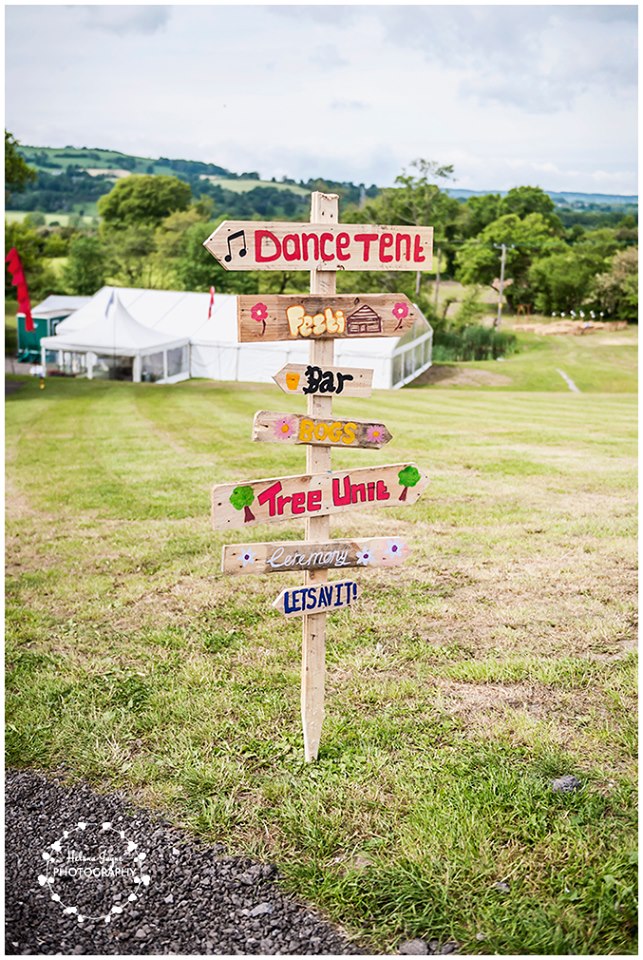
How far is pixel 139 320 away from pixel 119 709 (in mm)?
24774

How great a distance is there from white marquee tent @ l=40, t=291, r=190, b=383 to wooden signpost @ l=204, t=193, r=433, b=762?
20962 mm

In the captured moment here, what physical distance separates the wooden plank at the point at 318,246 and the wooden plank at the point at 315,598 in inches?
56.3

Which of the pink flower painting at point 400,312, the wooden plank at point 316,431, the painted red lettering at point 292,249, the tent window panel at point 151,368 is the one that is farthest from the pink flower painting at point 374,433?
the tent window panel at point 151,368

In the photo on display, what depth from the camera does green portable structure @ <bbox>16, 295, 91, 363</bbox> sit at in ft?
103

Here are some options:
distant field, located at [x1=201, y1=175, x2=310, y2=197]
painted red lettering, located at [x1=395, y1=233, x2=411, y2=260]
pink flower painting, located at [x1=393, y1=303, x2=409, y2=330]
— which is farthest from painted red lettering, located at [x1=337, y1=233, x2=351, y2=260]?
distant field, located at [x1=201, y1=175, x2=310, y2=197]

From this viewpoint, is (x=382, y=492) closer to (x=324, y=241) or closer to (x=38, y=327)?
(x=324, y=241)

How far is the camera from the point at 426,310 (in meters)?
37.2

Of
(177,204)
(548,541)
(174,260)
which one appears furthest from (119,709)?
(177,204)

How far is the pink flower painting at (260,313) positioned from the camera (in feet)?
12.7

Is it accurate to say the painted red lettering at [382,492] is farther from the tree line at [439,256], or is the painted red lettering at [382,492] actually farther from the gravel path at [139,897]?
the tree line at [439,256]

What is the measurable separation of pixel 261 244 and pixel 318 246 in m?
0.27

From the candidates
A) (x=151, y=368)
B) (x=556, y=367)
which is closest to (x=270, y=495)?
(x=151, y=368)

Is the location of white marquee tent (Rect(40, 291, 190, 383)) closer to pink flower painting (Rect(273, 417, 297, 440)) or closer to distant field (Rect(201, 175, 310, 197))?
pink flower painting (Rect(273, 417, 297, 440))

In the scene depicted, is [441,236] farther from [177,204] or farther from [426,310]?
[177,204]
